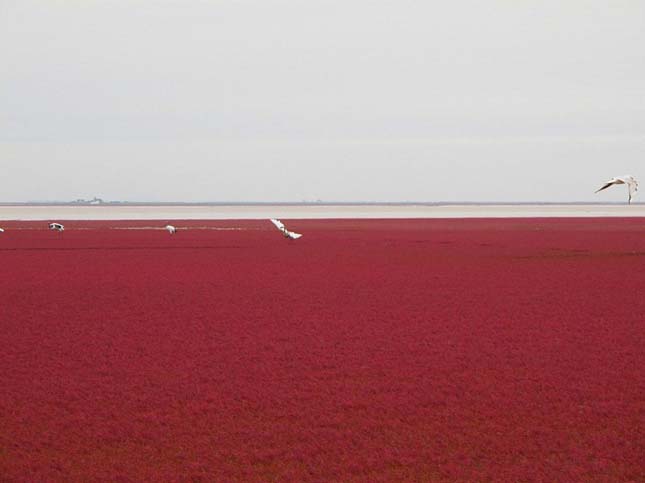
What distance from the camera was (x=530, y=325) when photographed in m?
12.8

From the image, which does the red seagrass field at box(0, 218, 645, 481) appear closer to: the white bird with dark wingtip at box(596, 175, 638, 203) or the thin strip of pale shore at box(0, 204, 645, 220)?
the white bird with dark wingtip at box(596, 175, 638, 203)

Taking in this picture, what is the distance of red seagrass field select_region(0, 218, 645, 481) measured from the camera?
21.8 ft

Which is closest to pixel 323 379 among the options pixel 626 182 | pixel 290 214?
pixel 626 182

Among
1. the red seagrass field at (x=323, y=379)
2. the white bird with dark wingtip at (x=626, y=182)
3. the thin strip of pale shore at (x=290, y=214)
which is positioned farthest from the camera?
the thin strip of pale shore at (x=290, y=214)

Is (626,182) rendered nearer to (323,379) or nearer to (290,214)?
(323,379)

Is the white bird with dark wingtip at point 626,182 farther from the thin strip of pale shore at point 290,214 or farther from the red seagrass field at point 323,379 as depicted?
the thin strip of pale shore at point 290,214

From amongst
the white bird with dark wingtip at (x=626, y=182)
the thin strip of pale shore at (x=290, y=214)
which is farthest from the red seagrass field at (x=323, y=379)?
the thin strip of pale shore at (x=290, y=214)

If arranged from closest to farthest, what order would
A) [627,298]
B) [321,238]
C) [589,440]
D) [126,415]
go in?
1. [589,440]
2. [126,415]
3. [627,298]
4. [321,238]

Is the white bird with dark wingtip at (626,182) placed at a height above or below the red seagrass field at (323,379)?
above

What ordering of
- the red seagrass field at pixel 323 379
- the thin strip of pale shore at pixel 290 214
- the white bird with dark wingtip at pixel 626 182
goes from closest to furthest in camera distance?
the red seagrass field at pixel 323 379
the white bird with dark wingtip at pixel 626 182
the thin strip of pale shore at pixel 290 214

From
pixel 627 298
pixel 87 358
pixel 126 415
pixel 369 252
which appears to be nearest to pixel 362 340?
pixel 87 358

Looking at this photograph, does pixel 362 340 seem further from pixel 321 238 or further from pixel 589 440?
pixel 321 238

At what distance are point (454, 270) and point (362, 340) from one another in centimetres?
1111

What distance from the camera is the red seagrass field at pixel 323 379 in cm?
666
